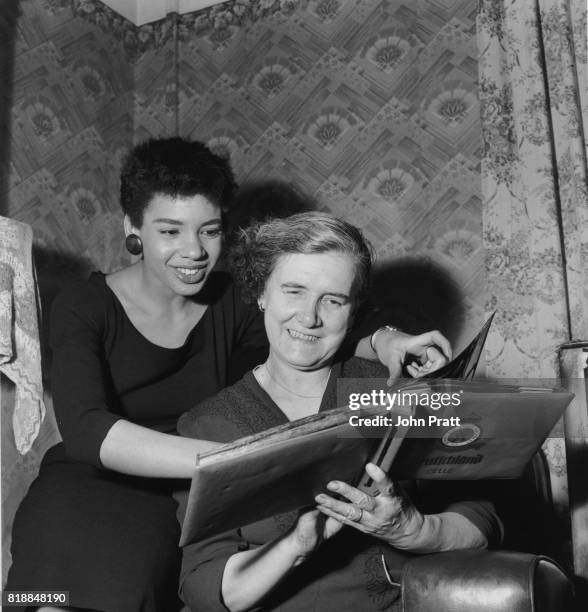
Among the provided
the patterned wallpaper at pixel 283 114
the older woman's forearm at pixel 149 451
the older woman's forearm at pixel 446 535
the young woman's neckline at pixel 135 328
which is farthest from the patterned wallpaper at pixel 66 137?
the older woman's forearm at pixel 446 535

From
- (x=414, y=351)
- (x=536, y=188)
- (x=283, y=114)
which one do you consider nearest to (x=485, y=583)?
(x=414, y=351)

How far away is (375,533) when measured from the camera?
1261mm

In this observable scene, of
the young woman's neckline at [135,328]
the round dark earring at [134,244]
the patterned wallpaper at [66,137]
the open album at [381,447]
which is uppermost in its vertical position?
the patterned wallpaper at [66,137]

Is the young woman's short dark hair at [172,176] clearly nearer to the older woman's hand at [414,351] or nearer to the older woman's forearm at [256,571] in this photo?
the older woman's hand at [414,351]

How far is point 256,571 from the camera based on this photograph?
4.08 ft

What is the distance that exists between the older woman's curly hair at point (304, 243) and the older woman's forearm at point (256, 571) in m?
0.57

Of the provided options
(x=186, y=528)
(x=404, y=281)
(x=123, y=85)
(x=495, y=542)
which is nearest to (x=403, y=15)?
(x=404, y=281)

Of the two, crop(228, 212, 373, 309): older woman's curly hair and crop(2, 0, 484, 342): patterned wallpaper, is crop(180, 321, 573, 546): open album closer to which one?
A: crop(228, 212, 373, 309): older woman's curly hair

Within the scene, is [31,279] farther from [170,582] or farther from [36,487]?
[170,582]

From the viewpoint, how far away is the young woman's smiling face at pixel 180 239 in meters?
1.88

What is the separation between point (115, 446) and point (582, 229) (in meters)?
1.56

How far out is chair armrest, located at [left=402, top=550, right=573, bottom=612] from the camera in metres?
1.15

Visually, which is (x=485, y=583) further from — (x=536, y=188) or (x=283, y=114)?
(x=283, y=114)

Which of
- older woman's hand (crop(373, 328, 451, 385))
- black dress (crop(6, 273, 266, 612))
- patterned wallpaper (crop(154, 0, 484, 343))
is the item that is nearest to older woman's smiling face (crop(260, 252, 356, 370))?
older woman's hand (crop(373, 328, 451, 385))
